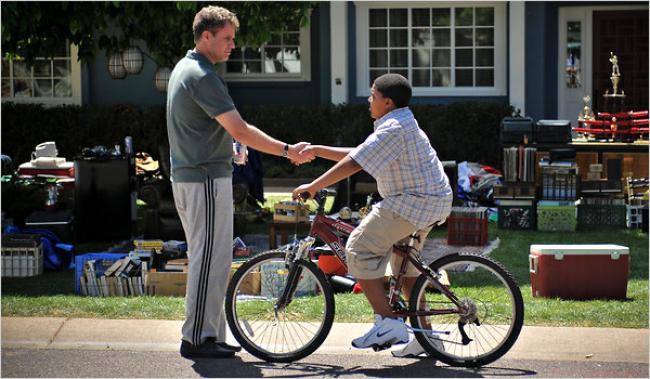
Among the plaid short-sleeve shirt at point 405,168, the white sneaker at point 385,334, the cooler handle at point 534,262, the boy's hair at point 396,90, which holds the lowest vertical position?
the white sneaker at point 385,334

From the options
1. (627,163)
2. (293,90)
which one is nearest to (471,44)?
(293,90)

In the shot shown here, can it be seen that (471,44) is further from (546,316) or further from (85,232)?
(546,316)

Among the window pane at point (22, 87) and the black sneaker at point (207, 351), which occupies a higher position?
the window pane at point (22, 87)

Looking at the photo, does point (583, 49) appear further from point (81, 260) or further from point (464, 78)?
point (81, 260)

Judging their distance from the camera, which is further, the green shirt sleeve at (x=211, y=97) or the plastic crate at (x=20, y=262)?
the plastic crate at (x=20, y=262)

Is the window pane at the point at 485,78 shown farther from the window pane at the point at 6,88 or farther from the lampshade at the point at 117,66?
the window pane at the point at 6,88

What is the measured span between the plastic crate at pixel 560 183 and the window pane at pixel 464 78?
6.47 meters

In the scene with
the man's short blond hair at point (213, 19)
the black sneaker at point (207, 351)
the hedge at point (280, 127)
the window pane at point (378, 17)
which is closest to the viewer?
the man's short blond hair at point (213, 19)

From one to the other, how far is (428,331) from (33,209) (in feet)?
22.3

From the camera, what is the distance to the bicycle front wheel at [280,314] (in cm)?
649

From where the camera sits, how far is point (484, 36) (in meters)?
19.1

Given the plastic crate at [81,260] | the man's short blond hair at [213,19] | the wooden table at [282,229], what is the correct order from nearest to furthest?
the man's short blond hair at [213,19]
the plastic crate at [81,260]
the wooden table at [282,229]

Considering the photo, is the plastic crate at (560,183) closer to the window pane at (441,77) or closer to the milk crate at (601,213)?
the milk crate at (601,213)

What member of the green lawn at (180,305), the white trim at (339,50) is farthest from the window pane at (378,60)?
the green lawn at (180,305)
